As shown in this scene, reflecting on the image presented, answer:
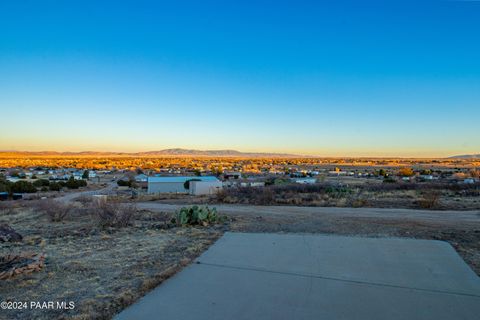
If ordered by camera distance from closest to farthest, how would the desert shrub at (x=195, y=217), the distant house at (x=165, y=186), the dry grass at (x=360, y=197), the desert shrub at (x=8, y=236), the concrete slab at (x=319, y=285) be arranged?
1. the concrete slab at (x=319, y=285)
2. the desert shrub at (x=8, y=236)
3. the desert shrub at (x=195, y=217)
4. the dry grass at (x=360, y=197)
5. the distant house at (x=165, y=186)

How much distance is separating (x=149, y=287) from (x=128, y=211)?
27.9 feet

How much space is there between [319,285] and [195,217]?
826 centimetres

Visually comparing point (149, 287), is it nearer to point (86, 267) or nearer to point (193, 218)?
point (86, 267)

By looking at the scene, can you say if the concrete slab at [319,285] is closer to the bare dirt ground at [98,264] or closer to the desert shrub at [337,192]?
the bare dirt ground at [98,264]

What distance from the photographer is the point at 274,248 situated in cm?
910

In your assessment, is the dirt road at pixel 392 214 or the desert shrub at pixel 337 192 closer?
the dirt road at pixel 392 214

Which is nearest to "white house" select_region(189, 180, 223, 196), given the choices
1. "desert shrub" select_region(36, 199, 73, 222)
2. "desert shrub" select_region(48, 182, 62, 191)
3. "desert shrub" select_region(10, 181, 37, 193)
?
"desert shrub" select_region(48, 182, 62, 191)

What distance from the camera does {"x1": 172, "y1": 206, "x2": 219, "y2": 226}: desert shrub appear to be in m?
13.8

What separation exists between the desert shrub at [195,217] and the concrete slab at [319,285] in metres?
4.58

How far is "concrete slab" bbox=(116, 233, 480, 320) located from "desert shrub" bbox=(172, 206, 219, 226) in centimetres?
458

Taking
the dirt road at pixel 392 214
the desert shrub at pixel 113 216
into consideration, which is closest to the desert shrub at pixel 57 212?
the desert shrub at pixel 113 216

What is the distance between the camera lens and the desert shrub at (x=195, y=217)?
1380cm

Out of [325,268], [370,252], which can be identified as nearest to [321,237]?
[370,252]

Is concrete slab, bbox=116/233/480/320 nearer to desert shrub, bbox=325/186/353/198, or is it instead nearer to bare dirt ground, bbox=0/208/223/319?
bare dirt ground, bbox=0/208/223/319
